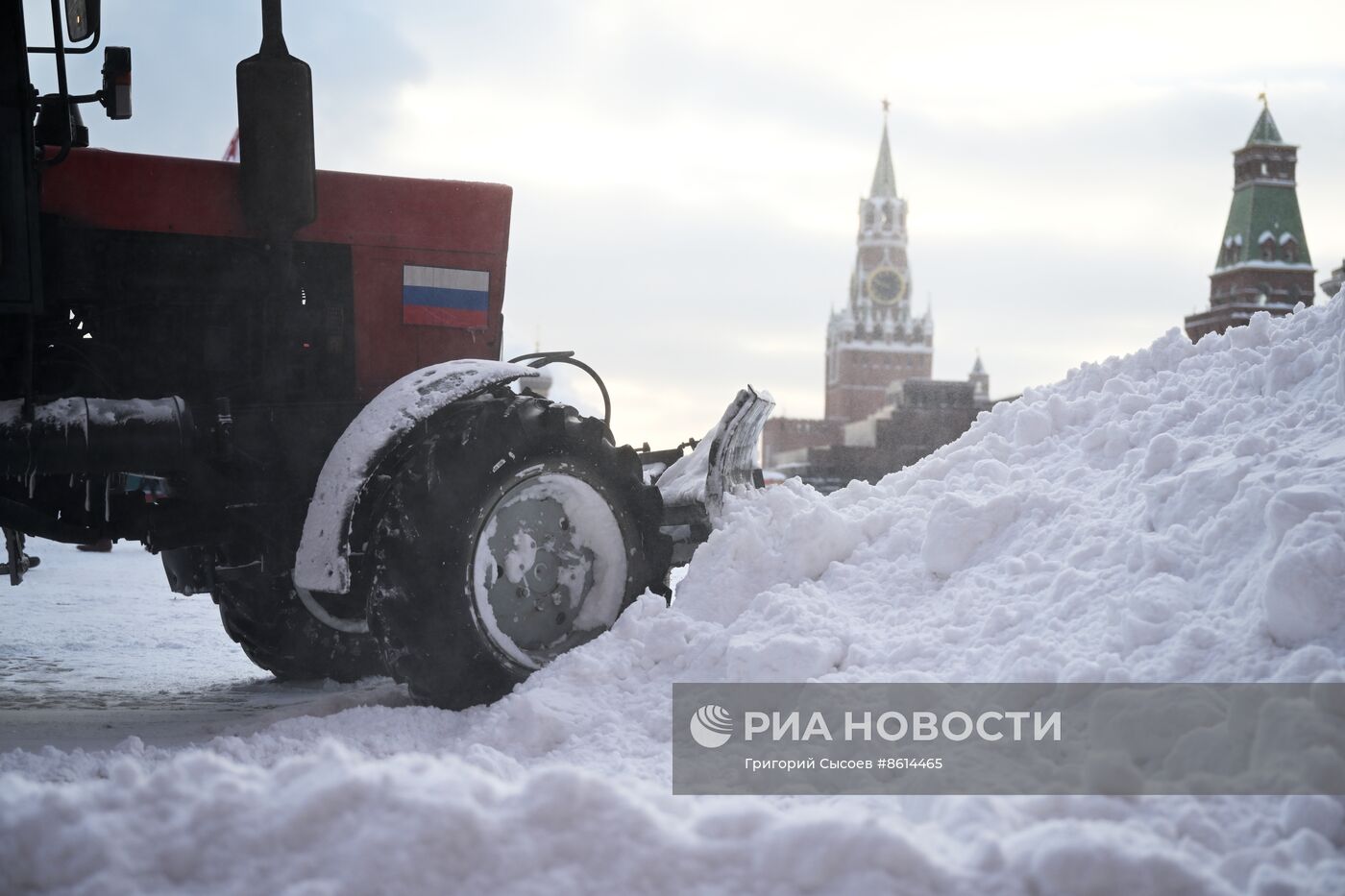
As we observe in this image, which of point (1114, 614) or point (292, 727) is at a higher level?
point (1114, 614)

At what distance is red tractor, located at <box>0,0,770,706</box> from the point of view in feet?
10.9

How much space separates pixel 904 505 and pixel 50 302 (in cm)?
319

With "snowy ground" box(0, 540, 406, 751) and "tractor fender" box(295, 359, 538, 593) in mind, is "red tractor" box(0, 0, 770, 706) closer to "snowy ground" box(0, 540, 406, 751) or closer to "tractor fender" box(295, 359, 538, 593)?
"tractor fender" box(295, 359, 538, 593)

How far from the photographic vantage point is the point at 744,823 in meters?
2.06

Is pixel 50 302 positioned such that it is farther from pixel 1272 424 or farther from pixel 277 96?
pixel 1272 424

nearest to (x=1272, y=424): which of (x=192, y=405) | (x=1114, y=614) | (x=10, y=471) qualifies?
(x=1114, y=614)

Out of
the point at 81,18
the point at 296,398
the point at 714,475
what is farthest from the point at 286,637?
the point at 81,18

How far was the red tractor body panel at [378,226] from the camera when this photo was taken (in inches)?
145

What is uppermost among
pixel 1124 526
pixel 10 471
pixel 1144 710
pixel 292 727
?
pixel 10 471

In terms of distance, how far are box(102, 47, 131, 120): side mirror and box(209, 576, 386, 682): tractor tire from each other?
6.73 feet

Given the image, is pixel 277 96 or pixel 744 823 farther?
pixel 277 96

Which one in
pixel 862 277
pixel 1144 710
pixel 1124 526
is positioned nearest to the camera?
pixel 1144 710

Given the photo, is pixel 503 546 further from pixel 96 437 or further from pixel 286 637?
pixel 286 637

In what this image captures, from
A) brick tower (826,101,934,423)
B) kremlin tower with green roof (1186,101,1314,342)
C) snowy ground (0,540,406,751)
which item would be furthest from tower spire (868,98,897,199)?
snowy ground (0,540,406,751)
